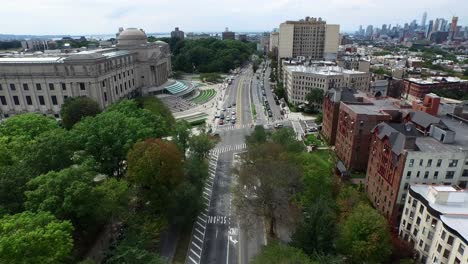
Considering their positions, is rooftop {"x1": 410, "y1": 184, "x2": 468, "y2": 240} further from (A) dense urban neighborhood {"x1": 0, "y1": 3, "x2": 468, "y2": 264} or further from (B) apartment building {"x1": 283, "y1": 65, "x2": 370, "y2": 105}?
(B) apartment building {"x1": 283, "y1": 65, "x2": 370, "y2": 105}

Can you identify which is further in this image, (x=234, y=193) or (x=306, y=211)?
(x=234, y=193)

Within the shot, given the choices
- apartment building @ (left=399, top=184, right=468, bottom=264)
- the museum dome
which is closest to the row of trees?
apartment building @ (left=399, top=184, right=468, bottom=264)

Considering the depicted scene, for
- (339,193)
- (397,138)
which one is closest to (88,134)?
(339,193)

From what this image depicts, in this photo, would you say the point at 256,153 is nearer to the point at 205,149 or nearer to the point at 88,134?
the point at 205,149

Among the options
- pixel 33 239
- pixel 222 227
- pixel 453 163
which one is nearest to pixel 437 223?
pixel 453 163

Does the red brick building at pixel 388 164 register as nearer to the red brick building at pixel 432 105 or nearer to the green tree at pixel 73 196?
the red brick building at pixel 432 105

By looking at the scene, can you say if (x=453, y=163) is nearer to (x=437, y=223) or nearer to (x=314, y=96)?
(x=437, y=223)

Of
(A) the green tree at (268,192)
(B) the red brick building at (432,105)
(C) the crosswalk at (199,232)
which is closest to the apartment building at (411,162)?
(B) the red brick building at (432,105)
